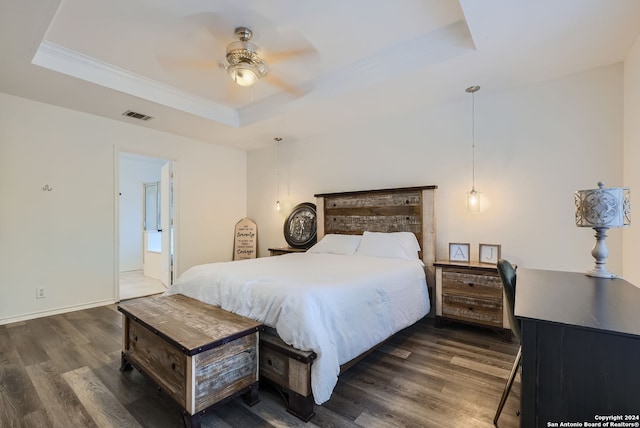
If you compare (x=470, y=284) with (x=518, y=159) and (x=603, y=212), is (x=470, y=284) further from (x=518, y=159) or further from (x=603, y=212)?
(x=603, y=212)

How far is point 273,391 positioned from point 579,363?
172 centimetres

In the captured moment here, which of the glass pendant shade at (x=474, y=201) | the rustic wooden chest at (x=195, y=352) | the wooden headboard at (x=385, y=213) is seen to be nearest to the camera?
the rustic wooden chest at (x=195, y=352)

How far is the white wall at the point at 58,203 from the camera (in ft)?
11.0

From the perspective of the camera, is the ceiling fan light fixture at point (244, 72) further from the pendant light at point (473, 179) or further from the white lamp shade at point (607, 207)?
the white lamp shade at point (607, 207)

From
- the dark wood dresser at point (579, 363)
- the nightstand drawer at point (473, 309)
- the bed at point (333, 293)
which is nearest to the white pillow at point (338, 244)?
the bed at point (333, 293)

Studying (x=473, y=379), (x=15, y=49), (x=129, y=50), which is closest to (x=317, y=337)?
(x=473, y=379)

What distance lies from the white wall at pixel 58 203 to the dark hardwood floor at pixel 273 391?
2.75 ft

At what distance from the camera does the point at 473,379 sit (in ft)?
6.98

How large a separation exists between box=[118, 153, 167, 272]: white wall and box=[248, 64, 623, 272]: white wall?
5288 millimetres

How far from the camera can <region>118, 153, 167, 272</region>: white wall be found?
21.6 feet

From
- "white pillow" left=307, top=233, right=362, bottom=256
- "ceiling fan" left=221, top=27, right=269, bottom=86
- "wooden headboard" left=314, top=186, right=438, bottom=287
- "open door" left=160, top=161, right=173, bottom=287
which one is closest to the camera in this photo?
"ceiling fan" left=221, top=27, right=269, bottom=86

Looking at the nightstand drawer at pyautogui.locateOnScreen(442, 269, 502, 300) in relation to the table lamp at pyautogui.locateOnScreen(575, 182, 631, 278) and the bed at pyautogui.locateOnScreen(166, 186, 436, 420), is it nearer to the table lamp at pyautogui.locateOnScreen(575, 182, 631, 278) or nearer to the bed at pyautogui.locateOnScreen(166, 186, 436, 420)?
the bed at pyautogui.locateOnScreen(166, 186, 436, 420)

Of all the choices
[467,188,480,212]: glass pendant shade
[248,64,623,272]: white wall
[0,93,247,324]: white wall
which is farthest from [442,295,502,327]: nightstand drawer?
[0,93,247,324]: white wall

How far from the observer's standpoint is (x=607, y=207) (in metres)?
1.63
